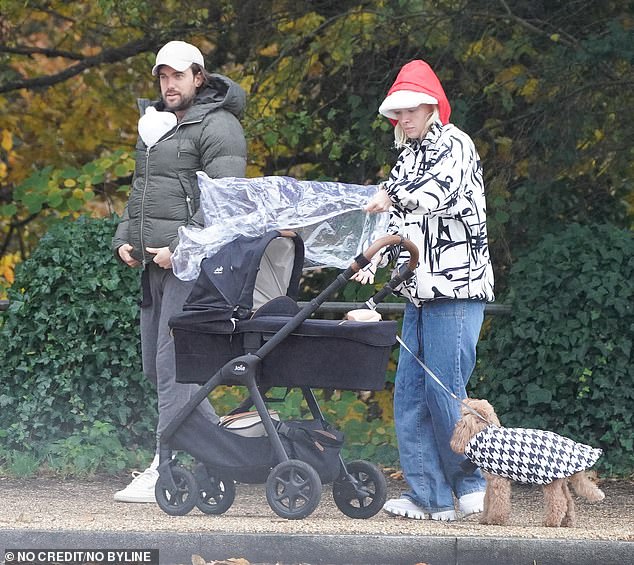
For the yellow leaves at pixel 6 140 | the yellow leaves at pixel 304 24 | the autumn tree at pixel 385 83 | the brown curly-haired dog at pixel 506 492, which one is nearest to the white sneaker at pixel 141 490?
the brown curly-haired dog at pixel 506 492

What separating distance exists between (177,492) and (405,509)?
1046mm

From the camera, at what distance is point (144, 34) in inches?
405

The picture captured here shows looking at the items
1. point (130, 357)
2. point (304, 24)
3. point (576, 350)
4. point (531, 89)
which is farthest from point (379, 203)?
point (304, 24)

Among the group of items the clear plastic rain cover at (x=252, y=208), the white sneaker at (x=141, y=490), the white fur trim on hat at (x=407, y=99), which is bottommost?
the white sneaker at (x=141, y=490)

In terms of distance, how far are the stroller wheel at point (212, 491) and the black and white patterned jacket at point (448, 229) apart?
1.21 m

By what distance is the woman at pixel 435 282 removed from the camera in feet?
18.2

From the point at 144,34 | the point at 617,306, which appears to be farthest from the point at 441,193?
the point at 144,34

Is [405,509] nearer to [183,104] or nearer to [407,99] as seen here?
[407,99]

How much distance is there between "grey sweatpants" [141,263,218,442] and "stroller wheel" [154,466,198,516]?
0.41 metres

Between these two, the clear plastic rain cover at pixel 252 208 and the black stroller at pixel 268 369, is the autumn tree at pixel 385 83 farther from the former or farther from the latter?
the black stroller at pixel 268 369

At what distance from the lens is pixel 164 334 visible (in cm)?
621

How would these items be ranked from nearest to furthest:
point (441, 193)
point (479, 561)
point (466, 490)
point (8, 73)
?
point (479, 561)
point (441, 193)
point (466, 490)
point (8, 73)

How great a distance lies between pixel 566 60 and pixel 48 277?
11.1ft

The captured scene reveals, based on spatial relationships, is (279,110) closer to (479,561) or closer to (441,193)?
(441,193)
